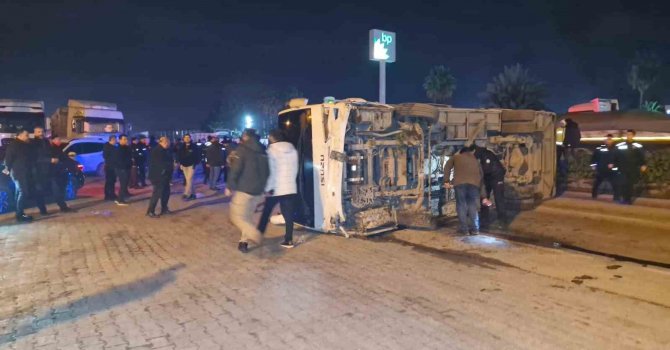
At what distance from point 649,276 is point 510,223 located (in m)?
3.82

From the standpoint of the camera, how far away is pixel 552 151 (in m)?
11.8

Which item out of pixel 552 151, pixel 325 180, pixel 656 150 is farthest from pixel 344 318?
pixel 656 150

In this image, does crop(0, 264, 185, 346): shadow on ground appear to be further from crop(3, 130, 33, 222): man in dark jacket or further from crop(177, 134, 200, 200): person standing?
crop(177, 134, 200, 200): person standing

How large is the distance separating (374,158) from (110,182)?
25.1ft

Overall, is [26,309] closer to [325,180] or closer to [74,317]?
[74,317]

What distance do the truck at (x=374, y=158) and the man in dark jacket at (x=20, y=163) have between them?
16.0ft

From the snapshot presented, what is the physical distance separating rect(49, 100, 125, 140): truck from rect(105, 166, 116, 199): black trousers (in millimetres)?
14366

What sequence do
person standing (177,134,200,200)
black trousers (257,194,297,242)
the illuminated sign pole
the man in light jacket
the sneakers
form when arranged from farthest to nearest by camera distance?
the illuminated sign pole < person standing (177,134,200,200) < the sneakers < black trousers (257,194,297,242) < the man in light jacket

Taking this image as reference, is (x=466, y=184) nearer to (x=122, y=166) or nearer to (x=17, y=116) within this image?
(x=122, y=166)

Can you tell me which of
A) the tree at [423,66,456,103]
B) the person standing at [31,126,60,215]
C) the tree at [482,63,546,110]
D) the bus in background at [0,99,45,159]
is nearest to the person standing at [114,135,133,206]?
the person standing at [31,126,60,215]

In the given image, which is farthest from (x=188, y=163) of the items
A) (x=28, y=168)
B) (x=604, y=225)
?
(x=604, y=225)

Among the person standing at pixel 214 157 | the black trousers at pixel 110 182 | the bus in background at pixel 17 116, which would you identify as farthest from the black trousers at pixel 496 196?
the bus in background at pixel 17 116

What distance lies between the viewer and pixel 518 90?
122 ft

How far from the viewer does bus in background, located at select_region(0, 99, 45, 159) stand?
897 inches
